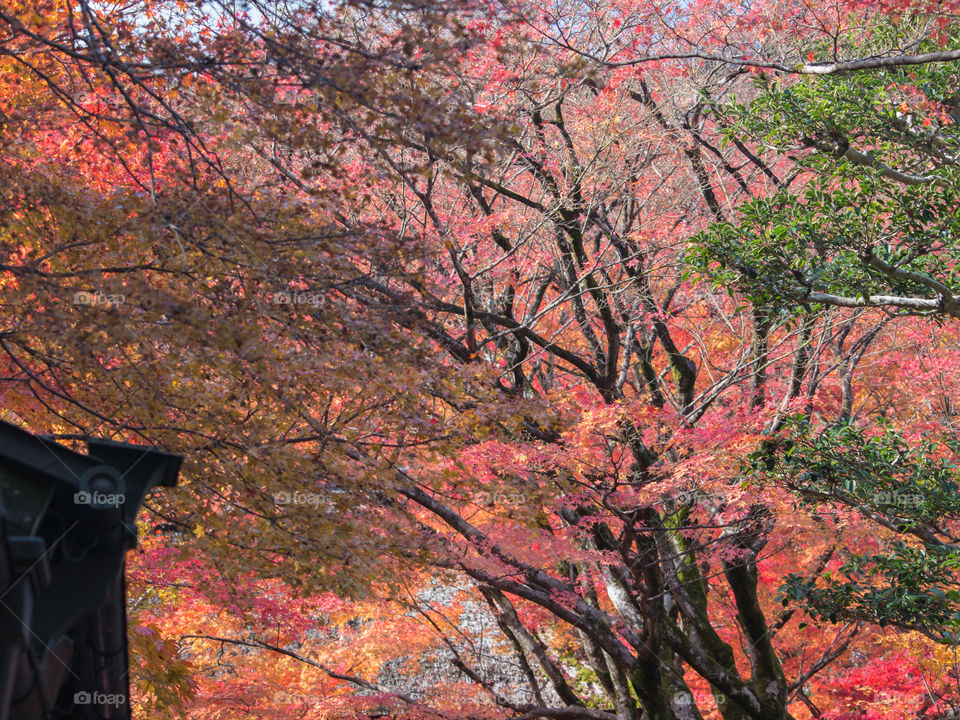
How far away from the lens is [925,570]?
19.5ft

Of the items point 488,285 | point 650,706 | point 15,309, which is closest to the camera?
point 15,309

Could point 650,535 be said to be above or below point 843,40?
below

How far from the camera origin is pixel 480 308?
31.8 ft

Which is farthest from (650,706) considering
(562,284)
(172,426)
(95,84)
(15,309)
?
(95,84)

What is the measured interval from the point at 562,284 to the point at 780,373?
3794 mm

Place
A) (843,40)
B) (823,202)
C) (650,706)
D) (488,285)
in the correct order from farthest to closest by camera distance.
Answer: (488,285), (650,706), (843,40), (823,202)

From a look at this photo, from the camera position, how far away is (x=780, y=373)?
1172cm

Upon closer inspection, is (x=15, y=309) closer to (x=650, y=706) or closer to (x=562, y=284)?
(x=562, y=284)

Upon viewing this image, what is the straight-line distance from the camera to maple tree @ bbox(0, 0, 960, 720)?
4.40m

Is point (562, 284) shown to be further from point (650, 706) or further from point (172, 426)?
point (172, 426)

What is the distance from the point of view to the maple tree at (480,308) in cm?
440

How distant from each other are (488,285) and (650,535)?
3398 millimetres

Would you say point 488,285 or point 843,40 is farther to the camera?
point 488,285

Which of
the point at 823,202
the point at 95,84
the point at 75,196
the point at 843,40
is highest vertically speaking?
the point at 843,40
